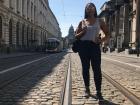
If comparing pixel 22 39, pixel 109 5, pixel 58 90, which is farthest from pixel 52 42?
pixel 58 90

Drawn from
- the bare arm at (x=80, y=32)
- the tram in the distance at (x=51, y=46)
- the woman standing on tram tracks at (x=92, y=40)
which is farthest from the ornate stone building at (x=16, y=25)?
the woman standing on tram tracks at (x=92, y=40)

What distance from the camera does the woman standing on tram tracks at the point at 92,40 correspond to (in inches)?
284

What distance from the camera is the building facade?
64000 millimetres

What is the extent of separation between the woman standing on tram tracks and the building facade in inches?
2030

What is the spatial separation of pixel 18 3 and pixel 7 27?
12.3 metres

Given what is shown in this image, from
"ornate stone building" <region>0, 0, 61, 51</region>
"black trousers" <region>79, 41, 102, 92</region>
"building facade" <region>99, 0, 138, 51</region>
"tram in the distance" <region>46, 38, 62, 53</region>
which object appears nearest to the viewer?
"black trousers" <region>79, 41, 102, 92</region>

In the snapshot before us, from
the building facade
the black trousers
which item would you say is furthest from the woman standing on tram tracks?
the building facade

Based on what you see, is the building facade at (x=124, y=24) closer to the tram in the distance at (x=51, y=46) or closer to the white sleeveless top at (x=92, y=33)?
the tram in the distance at (x=51, y=46)

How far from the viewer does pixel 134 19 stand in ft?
209

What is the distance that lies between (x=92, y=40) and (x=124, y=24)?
64728mm

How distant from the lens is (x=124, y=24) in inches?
2793

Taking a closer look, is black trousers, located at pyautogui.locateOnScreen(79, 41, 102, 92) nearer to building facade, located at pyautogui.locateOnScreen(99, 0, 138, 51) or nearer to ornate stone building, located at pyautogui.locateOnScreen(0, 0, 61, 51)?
ornate stone building, located at pyautogui.locateOnScreen(0, 0, 61, 51)

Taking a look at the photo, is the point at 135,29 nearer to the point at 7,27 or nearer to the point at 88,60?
the point at 7,27

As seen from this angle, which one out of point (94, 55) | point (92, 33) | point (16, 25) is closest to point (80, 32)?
point (92, 33)
